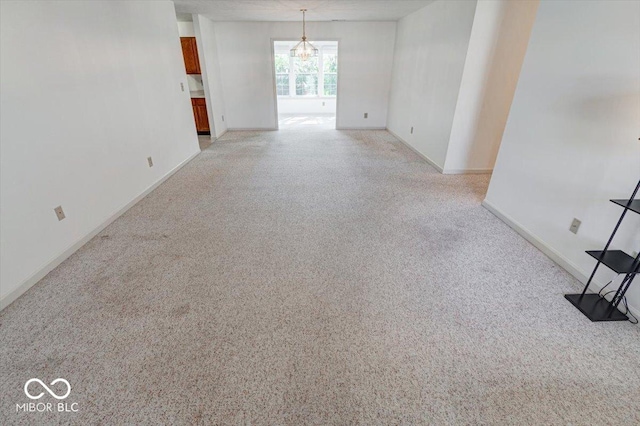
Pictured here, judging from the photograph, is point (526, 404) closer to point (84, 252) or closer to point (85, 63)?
point (84, 252)

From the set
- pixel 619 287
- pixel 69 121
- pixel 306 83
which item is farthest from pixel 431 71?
pixel 306 83

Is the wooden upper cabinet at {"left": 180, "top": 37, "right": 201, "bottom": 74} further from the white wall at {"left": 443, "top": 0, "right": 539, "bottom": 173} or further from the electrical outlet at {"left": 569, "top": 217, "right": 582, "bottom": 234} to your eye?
the electrical outlet at {"left": 569, "top": 217, "right": 582, "bottom": 234}

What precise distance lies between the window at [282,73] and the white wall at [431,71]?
4.70 metres

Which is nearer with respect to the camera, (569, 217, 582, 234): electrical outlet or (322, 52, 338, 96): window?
(569, 217, 582, 234): electrical outlet

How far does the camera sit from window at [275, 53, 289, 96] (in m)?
9.70

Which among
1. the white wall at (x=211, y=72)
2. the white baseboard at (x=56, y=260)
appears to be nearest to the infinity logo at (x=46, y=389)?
the white baseboard at (x=56, y=260)

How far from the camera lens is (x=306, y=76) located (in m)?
9.88

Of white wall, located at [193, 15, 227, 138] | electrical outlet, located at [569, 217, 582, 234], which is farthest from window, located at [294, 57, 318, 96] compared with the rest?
electrical outlet, located at [569, 217, 582, 234]

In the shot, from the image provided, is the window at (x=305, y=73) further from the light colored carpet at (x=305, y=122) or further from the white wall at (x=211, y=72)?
the white wall at (x=211, y=72)

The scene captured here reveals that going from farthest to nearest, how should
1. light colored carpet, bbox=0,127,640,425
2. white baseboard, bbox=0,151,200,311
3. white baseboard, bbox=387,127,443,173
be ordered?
1. white baseboard, bbox=387,127,443,173
2. white baseboard, bbox=0,151,200,311
3. light colored carpet, bbox=0,127,640,425

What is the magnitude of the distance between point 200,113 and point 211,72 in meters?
0.91

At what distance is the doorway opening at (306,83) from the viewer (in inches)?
379

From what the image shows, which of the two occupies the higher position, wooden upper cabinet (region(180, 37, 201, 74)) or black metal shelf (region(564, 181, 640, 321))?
wooden upper cabinet (region(180, 37, 201, 74))

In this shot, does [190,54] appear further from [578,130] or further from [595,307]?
[595,307]
